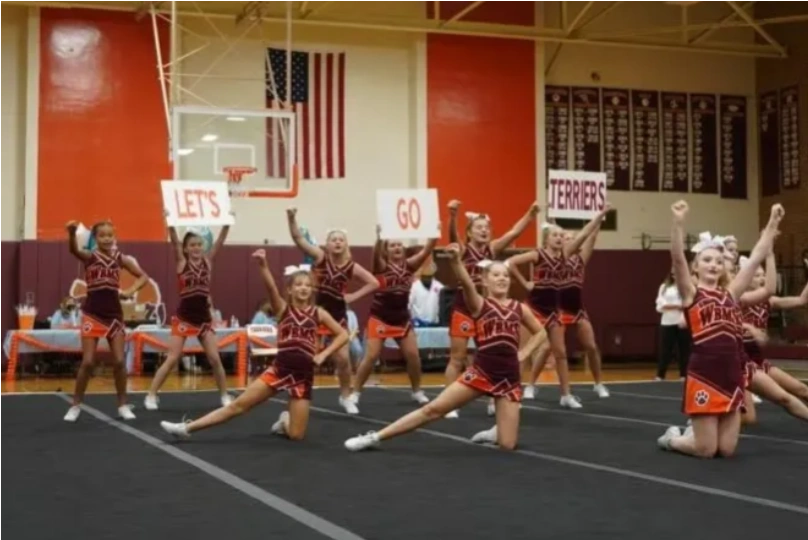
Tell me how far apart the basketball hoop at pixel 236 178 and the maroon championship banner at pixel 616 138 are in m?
7.76

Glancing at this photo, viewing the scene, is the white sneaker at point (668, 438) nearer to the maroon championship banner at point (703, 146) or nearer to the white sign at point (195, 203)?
the white sign at point (195, 203)

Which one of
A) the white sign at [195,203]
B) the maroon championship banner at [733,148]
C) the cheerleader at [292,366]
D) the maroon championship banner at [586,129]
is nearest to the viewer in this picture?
the cheerleader at [292,366]

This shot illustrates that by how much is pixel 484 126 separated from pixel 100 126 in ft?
22.2

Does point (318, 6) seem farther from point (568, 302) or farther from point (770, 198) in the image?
point (568, 302)

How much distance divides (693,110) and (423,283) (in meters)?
7.44

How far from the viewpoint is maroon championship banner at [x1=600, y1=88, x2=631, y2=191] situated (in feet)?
72.0

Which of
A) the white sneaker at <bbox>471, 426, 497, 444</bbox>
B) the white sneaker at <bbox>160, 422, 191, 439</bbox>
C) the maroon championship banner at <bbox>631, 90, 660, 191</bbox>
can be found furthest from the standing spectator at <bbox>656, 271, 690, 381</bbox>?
the white sneaker at <bbox>160, 422, 191, 439</bbox>

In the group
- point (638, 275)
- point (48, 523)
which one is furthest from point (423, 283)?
point (48, 523)

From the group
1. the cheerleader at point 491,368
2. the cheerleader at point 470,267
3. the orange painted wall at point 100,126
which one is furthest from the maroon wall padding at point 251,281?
the cheerleader at point 491,368

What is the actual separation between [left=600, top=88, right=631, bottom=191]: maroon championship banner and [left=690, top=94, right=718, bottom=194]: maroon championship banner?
145cm

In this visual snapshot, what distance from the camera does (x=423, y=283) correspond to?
18.8 metres

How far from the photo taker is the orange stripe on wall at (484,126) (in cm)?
2045

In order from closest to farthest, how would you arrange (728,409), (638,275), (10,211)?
(728,409)
(10,211)
(638,275)

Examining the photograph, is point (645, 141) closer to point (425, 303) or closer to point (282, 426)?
point (425, 303)
